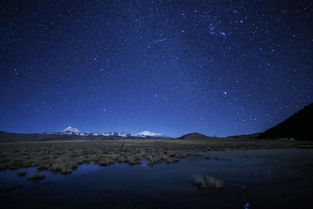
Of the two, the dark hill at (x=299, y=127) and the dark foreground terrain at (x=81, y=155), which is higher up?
the dark hill at (x=299, y=127)

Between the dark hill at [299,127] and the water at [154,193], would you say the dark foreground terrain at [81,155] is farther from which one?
the dark hill at [299,127]

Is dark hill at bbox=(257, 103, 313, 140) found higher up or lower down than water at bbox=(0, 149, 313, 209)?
higher up

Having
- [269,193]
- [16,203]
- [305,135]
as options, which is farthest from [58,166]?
[305,135]

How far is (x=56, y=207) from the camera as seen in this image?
7.05 m

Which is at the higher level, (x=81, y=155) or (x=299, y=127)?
(x=299, y=127)

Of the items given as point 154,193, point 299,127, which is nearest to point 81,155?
point 154,193

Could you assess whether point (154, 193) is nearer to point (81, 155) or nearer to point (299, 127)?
point (81, 155)

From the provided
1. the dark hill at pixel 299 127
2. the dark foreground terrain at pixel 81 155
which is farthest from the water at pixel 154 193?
the dark hill at pixel 299 127

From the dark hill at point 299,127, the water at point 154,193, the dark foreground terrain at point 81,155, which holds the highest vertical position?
the dark hill at point 299,127

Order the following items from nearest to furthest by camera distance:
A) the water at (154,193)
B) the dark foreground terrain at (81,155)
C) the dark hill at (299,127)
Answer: the water at (154,193)
the dark foreground terrain at (81,155)
the dark hill at (299,127)

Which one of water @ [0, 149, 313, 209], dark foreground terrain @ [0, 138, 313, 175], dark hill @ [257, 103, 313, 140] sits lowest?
water @ [0, 149, 313, 209]

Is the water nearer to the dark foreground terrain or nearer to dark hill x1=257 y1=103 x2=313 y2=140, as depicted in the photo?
the dark foreground terrain

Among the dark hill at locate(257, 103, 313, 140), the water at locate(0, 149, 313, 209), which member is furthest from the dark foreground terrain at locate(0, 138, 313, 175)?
the dark hill at locate(257, 103, 313, 140)

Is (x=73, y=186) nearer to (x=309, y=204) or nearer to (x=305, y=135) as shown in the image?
(x=309, y=204)
